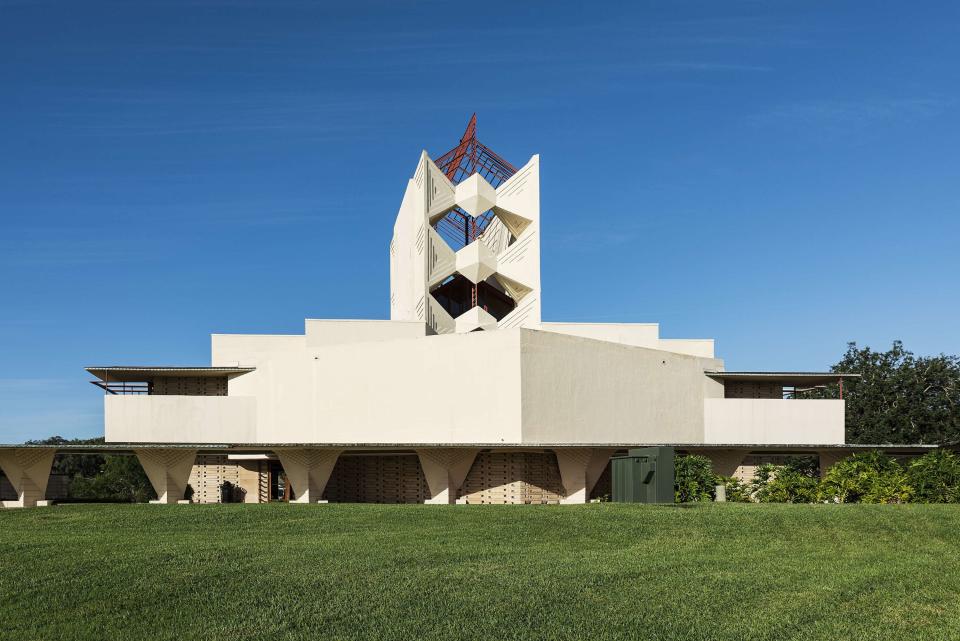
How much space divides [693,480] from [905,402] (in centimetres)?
2721

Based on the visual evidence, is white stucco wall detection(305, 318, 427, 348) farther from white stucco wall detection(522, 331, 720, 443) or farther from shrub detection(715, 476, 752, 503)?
shrub detection(715, 476, 752, 503)

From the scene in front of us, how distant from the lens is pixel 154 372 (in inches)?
1366

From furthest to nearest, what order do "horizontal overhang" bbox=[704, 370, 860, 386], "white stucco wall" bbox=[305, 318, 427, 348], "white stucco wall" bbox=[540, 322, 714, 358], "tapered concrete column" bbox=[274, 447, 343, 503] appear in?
"white stucco wall" bbox=[540, 322, 714, 358]
"white stucco wall" bbox=[305, 318, 427, 348]
"horizontal overhang" bbox=[704, 370, 860, 386]
"tapered concrete column" bbox=[274, 447, 343, 503]

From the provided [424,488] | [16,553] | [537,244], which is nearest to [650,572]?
[16,553]

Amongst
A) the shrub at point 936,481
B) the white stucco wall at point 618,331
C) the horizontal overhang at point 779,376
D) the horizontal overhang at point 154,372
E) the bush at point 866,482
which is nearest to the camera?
the shrub at point 936,481

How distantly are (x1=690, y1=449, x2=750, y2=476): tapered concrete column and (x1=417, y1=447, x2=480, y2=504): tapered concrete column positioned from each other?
9.00 metres

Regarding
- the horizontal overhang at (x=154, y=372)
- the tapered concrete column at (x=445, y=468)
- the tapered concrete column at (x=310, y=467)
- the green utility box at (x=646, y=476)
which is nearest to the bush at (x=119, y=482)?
the horizontal overhang at (x=154, y=372)

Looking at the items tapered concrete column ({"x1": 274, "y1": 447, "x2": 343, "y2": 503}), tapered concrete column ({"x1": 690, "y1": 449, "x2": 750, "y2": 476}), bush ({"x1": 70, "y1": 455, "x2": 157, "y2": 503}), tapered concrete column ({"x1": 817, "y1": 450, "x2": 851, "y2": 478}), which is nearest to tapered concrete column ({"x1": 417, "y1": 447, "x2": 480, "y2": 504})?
tapered concrete column ({"x1": 274, "y1": 447, "x2": 343, "y2": 503})

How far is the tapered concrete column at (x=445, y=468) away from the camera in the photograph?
A: 28.8m

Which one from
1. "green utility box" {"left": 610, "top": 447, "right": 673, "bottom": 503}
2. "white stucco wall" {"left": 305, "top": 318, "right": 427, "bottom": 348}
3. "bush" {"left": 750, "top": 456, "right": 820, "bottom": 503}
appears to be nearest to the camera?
"green utility box" {"left": 610, "top": 447, "right": 673, "bottom": 503}

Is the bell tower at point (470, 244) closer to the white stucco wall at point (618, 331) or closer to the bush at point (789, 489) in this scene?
the white stucco wall at point (618, 331)

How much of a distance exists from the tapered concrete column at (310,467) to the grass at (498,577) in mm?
11299

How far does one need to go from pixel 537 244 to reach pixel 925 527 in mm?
24064

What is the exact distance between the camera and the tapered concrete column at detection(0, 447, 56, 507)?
91.1ft
